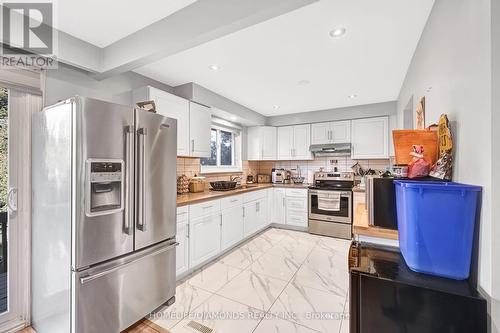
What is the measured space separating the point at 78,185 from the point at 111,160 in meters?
0.26

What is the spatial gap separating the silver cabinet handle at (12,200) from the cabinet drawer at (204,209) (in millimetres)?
1417

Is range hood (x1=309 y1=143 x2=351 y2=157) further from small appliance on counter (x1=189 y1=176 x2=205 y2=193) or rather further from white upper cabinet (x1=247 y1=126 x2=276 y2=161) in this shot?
small appliance on counter (x1=189 y1=176 x2=205 y2=193)

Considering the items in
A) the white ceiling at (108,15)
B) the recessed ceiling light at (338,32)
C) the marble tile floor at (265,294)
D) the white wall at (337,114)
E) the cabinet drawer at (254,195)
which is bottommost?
the marble tile floor at (265,294)

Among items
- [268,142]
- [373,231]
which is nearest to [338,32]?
[373,231]

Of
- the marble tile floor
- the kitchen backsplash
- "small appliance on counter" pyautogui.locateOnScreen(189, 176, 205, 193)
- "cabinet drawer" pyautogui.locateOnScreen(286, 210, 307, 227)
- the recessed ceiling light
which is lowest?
the marble tile floor

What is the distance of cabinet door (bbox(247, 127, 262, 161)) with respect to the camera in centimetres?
471

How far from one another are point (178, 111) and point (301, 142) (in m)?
2.66

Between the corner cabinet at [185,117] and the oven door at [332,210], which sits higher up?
the corner cabinet at [185,117]

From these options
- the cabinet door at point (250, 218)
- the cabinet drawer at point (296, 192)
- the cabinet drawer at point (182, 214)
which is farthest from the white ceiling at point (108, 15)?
the cabinet drawer at point (296, 192)

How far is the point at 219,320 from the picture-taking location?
1.80 m

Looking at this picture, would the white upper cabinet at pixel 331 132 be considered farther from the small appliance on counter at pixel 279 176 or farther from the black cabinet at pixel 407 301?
the black cabinet at pixel 407 301

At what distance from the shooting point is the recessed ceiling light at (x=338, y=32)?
1721mm

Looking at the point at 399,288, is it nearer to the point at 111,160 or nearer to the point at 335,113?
the point at 111,160

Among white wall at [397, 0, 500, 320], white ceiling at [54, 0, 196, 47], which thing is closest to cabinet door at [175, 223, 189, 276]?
white ceiling at [54, 0, 196, 47]
